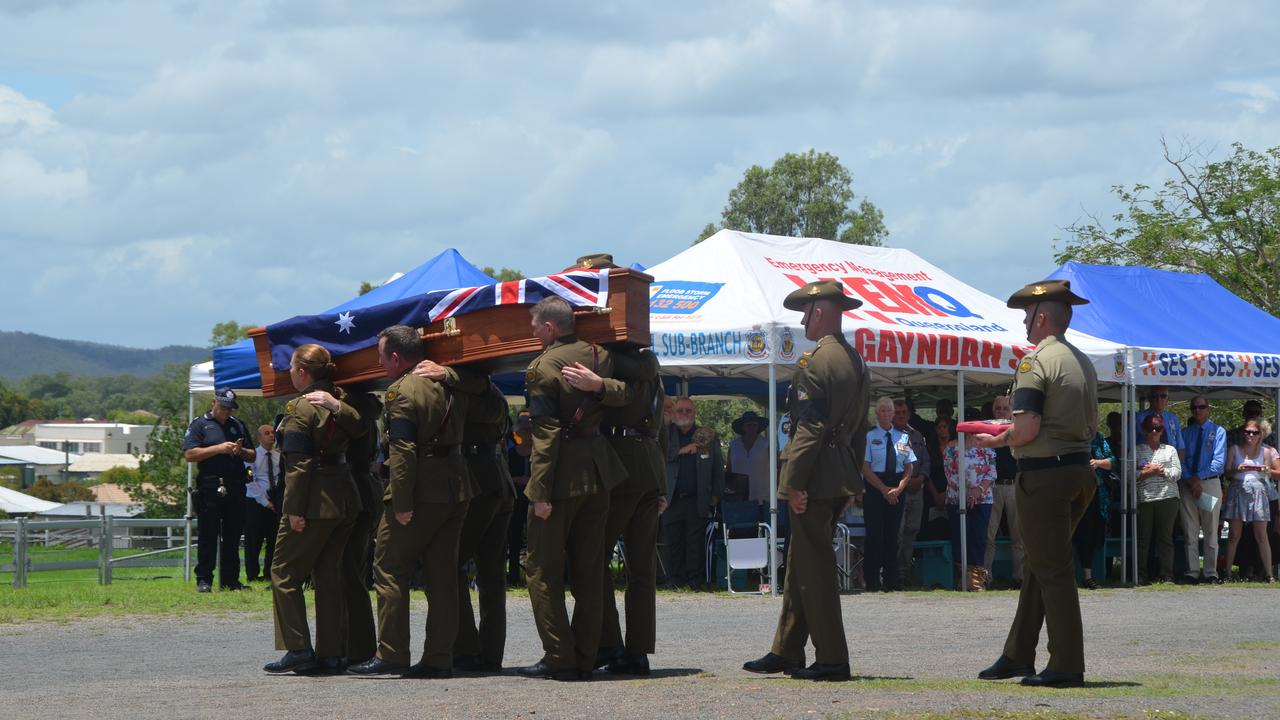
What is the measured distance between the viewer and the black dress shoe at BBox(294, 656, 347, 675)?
352 inches

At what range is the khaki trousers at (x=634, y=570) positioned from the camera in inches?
348

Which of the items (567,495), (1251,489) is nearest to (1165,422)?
(1251,489)

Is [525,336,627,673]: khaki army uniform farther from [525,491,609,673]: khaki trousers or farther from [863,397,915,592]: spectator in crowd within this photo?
[863,397,915,592]: spectator in crowd

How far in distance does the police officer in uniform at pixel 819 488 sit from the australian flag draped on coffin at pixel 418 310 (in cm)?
135

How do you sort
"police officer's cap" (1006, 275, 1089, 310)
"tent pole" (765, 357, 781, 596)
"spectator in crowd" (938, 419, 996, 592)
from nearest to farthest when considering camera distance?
"police officer's cap" (1006, 275, 1089, 310) → "tent pole" (765, 357, 781, 596) → "spectator in crowd" (938, 419, 996, 592)

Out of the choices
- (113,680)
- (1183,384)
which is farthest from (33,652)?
(1183,384)

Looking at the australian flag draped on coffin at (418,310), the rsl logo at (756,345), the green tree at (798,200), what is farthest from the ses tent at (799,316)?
the green tree at (798,200)

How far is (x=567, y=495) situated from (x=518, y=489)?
758 centimetres

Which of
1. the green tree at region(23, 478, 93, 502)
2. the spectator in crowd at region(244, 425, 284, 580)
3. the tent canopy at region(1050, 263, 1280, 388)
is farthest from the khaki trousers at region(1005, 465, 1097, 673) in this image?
the green tree at region(23, 478, 93, 502)

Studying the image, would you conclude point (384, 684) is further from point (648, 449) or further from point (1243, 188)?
point (1243, 188)

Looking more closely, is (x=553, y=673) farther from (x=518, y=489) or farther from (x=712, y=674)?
(x=518, y=489)

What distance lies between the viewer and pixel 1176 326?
18875 millimetres

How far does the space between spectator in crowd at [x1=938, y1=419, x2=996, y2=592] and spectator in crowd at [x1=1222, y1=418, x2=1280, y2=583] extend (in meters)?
3.32

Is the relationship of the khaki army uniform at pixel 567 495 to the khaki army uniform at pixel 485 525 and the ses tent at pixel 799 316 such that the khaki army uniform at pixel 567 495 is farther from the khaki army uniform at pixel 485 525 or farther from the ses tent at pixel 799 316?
the ses tent at pixel 799 316
